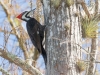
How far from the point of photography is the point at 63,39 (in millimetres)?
2107

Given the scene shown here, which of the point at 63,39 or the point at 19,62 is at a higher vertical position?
the point at 63,39

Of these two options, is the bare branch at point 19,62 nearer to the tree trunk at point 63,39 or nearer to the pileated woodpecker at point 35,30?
the tree trunk at point 63,39

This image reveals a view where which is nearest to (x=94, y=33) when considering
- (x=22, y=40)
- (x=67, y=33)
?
(x=67, y=33)

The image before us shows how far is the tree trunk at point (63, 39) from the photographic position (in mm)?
2055

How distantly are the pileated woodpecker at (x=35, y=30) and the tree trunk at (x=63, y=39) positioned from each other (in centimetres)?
26

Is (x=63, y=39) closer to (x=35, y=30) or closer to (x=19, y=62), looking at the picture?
(x=19, y=62)

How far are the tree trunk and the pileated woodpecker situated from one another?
0.26 m

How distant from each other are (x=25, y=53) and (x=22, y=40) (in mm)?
164

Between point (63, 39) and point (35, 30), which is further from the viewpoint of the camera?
point (35, 30)

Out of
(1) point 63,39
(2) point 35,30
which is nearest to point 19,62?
(1) point 63,39

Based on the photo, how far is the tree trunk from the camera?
6.74 ft

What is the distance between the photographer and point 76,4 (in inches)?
87.6

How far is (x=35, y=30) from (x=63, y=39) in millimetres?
642

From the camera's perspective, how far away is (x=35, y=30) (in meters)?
2.69
